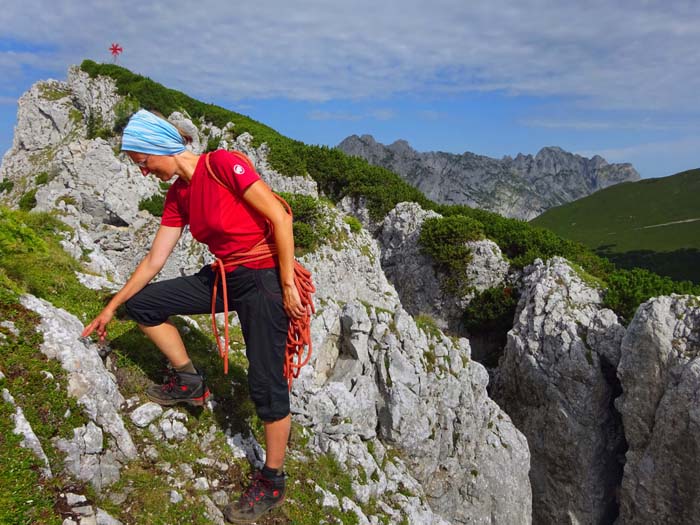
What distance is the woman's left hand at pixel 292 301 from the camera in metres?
4.79

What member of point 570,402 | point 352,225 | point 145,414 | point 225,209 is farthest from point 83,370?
point 570,402

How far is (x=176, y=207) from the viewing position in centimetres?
524

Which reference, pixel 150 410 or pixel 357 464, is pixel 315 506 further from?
pixel 150 410

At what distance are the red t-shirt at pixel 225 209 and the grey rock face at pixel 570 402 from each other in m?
18.3

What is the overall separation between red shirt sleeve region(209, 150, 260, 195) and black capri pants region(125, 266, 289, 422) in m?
0.98

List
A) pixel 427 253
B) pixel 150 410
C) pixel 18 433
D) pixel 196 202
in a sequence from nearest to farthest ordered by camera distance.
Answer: pixel 18 433 < pixel 196 202 < pixel 150 410 < pixel 427 253

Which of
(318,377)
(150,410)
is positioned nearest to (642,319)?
(318,377)

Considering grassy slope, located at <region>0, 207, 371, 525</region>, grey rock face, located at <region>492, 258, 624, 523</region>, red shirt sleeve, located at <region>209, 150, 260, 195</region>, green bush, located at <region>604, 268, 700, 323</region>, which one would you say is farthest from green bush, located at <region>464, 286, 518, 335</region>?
red shirt sleeve, located at <region>209, 150, 260, 195</region>

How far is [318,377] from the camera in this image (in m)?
12.1

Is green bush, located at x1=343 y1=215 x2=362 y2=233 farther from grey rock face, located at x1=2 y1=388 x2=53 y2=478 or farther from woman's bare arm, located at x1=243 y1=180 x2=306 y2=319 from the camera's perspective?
grey rock face, located at x1=2 y1=388 x2=53 y2=478

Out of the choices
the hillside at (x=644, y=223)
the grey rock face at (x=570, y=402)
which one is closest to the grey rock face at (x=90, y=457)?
the grey rock face at (x=570, y=402)

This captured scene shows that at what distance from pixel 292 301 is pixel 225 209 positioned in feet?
4.15

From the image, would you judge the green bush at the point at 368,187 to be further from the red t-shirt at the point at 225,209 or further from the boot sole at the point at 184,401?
the red t-shirt at the point at 225,209

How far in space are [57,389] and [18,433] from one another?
75 centimetres
